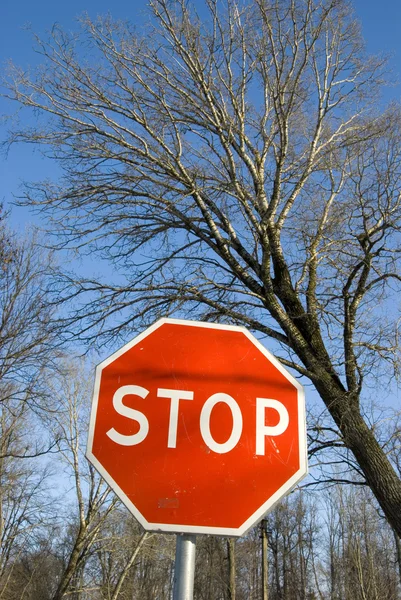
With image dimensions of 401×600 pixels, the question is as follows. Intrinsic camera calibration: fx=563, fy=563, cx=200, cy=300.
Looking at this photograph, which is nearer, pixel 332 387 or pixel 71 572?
pixel 332 387

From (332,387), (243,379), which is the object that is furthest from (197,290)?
(243,379)

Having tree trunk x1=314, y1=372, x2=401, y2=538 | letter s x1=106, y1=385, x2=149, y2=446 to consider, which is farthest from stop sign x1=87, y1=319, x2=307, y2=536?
tree trunk x1=314, y1=372, x2=401, y2=538

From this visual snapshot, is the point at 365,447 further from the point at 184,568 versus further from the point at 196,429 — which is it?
the point at 184,568

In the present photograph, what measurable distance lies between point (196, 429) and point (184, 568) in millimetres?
440

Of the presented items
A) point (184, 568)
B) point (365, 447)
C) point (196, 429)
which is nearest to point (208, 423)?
point (196, 429)

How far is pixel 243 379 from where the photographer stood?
210 centimetres

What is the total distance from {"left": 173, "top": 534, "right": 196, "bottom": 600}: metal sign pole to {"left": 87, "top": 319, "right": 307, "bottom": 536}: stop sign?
0.14ft

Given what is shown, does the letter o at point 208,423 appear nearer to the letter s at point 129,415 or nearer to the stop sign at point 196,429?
the stop sign at point 196,429

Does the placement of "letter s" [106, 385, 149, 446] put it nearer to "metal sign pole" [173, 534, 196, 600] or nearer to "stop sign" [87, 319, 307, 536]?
"stop sign" [87, 319, 307, 536]

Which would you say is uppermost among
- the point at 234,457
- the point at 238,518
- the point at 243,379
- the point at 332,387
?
the point at 332,387

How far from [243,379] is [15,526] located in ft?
87.1

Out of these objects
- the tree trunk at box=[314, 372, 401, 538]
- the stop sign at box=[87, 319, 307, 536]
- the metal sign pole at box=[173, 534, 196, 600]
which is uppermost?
the tree trunk at box=[314, 372, 401, 538]

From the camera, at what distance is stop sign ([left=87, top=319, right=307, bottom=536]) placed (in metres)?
1.82

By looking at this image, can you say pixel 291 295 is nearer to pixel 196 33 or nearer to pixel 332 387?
pixel 332 387
